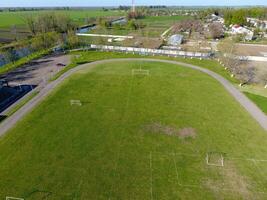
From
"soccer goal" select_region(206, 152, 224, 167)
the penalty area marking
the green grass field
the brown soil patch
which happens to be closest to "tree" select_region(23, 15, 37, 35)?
the penalty area marking

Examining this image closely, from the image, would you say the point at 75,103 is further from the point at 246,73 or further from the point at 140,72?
the point at 246,73

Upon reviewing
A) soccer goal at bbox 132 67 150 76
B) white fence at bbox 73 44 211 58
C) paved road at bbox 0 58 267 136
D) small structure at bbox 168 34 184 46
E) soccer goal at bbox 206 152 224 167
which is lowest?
soccer goal at bbox 206 152 224 167

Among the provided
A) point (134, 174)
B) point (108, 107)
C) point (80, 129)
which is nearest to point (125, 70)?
point (108, 107)

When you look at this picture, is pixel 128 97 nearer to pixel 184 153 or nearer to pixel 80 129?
pixel 80 129

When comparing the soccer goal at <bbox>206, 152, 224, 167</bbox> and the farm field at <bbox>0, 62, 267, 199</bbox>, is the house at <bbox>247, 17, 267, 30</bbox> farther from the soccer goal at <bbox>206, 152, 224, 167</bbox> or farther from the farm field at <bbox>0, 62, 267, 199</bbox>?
the soccer goal at <bbox>206, 152, 224, 167</bbox>

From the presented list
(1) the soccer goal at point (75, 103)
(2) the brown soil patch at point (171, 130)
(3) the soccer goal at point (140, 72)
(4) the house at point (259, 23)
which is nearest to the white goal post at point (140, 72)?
(3) the soccer goal at point (140, 72)

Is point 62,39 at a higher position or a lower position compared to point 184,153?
higher
